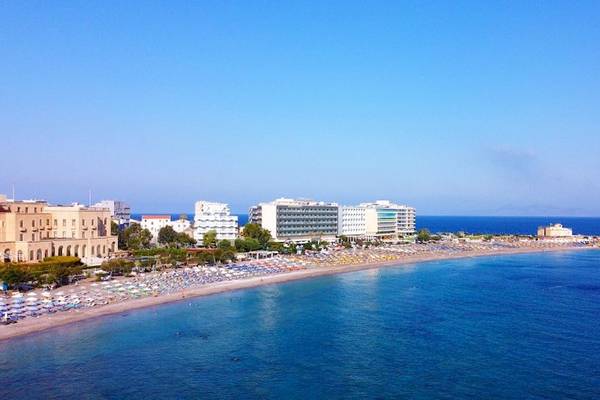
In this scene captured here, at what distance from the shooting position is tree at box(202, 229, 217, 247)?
74.6 m

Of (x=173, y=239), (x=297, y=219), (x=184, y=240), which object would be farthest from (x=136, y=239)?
(x=297, y=219)

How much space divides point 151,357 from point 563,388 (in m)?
19.8

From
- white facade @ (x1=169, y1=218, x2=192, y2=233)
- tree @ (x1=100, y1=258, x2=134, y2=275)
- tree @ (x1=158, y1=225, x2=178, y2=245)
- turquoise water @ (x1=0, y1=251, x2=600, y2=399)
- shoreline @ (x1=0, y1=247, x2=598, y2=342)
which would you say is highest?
white facade @ (x1=169, y1=218, x2=192, y2=233)

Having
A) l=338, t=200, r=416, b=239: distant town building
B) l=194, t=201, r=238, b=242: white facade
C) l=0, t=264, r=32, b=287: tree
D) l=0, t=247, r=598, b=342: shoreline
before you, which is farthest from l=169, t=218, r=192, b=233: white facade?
l=0, t=264, r=32, b=287: tree

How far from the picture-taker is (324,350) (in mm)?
28844

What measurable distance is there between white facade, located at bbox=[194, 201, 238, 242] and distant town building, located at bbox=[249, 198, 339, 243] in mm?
7658

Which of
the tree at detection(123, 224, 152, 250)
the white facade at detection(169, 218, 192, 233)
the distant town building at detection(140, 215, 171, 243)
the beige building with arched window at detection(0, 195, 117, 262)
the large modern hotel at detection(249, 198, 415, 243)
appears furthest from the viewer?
the distant town building at detection(140, 215, 171, 243)

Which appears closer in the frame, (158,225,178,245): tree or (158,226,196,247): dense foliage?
(158,226,196,247): dense foliage

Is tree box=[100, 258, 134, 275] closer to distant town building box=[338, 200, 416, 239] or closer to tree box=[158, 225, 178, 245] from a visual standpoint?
tree box=[158, 225, 178, 245]

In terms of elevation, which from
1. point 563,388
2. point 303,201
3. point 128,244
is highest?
point 303,201

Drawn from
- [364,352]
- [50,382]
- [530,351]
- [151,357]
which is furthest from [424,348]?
[50,382]

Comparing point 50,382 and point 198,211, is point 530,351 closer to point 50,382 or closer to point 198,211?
point 50,382

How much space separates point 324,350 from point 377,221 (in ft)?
267

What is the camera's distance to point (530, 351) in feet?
95.0
